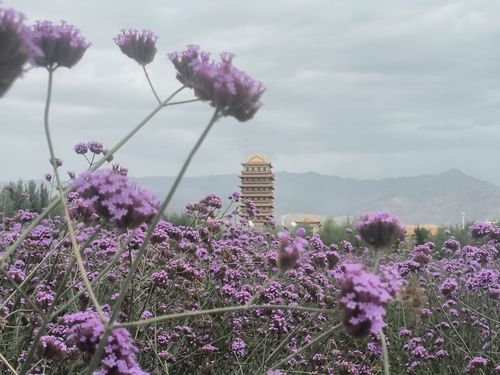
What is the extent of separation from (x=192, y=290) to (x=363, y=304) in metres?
3.40

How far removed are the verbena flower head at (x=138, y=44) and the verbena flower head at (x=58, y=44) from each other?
688mm

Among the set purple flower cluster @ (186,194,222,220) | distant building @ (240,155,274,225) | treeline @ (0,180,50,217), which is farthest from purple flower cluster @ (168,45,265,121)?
distant building @ (240,155,274,225)

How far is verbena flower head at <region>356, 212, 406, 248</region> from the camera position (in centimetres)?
229

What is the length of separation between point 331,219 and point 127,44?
1814 cm

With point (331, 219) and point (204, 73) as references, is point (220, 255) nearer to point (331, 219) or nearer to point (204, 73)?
point (204, 73)

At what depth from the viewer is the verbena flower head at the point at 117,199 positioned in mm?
2016

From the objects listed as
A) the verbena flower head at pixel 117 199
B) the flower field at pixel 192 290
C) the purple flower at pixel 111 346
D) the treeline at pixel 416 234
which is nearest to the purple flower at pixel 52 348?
the flower field at pixel 192 290

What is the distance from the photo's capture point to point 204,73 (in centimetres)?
195

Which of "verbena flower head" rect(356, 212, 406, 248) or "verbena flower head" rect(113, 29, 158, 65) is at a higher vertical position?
"verbena flower head" rect(113, 29, 158, 65)

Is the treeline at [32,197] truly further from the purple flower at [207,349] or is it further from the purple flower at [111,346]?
the purple flower at [111,346]

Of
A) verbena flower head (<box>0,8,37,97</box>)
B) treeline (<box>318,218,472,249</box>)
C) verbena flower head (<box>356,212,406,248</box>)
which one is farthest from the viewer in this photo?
treeline (<box>318,218,472,249</box>)

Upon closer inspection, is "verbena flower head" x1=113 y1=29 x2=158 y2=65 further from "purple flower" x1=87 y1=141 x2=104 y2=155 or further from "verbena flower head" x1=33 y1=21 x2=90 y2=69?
"purple flower" x1=87 y1=141 x2=104 y2=155

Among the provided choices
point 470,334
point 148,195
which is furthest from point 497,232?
point 148,195

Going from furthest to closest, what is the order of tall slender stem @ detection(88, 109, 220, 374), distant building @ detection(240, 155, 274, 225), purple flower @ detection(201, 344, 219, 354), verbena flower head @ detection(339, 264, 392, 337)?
distant building @ detection(240, 155, 274, 225) < purple flower @ detection(201, 344, 219, 354) < verbena flower head @ detection(339, 264, 392, 337) < tall slender stem @ detection(88, 109, 220, 374)
